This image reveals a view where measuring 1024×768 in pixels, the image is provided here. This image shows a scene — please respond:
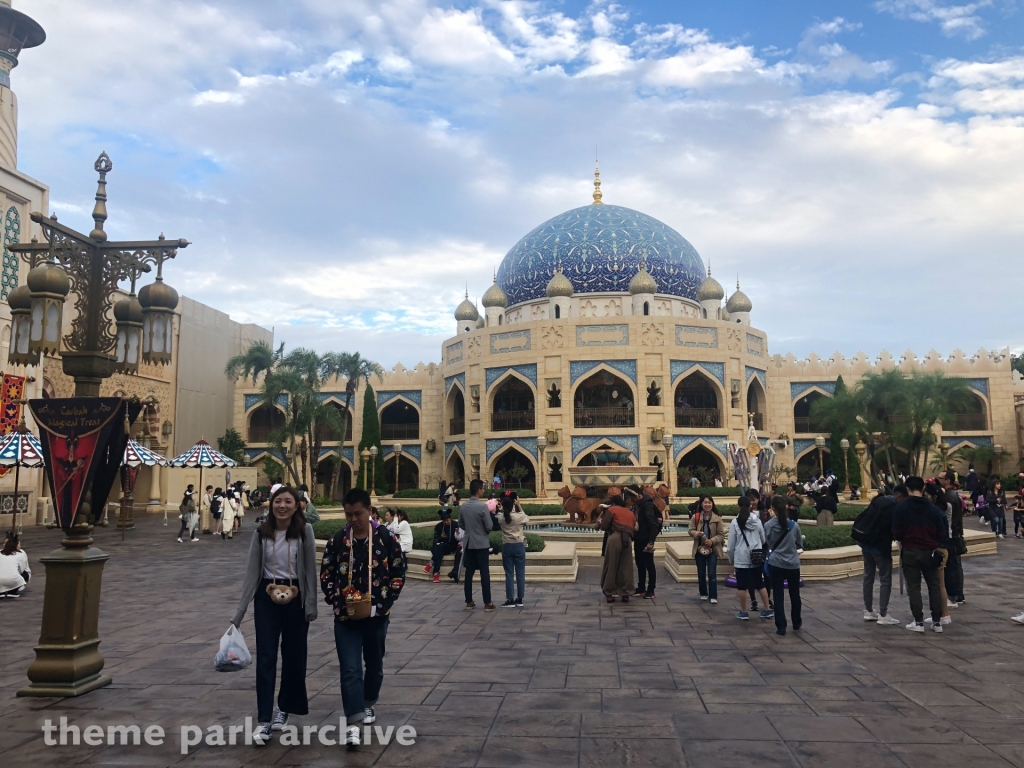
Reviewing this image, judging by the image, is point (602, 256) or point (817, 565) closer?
point (817, 565)

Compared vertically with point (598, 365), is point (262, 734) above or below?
below

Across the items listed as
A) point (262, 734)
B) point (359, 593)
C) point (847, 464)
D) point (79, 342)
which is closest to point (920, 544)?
point (359, 593)

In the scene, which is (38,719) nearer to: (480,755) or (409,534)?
(480,755)

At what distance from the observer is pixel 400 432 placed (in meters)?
36.2

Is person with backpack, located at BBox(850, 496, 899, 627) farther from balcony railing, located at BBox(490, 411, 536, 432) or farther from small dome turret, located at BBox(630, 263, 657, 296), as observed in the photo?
small dome turret, located at BBox(630, 263, 657, 296)

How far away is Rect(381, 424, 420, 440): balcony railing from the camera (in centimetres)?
3594

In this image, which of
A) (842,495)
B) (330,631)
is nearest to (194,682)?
(330,631)

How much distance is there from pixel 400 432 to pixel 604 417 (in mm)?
11393

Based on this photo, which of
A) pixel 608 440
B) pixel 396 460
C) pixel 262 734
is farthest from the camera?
pixel 396 460

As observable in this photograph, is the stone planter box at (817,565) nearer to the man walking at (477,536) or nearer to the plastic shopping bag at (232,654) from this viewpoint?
the man walking at (477,536)

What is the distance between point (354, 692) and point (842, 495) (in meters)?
28.2

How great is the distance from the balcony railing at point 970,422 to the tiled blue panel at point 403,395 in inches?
940

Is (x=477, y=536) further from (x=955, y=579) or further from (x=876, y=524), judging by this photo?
(x=955, y=579)

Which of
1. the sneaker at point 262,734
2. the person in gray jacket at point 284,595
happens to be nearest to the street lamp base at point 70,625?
the person in gray jacket at point 284,595
